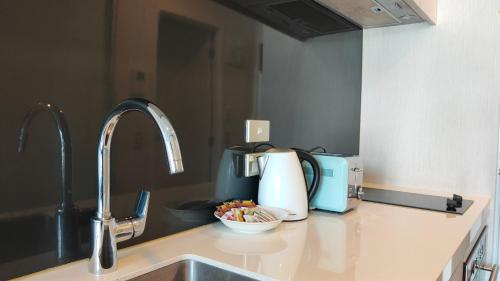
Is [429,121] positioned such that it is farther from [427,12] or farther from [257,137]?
[257,137]

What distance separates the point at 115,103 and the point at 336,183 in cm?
78

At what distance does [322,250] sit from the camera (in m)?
0.94

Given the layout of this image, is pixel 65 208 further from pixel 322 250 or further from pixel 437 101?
pixel 437 101

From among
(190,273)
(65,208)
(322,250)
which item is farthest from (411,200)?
(65,208)

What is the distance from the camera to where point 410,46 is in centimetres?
187

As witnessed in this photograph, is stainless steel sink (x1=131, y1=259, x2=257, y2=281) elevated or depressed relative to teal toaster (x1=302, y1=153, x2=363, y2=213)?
depressed

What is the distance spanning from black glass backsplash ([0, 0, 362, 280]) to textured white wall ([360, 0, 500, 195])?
2.61 feet

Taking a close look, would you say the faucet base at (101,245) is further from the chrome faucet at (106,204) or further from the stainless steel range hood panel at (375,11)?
the stainless steel range hood panel at (375,11)

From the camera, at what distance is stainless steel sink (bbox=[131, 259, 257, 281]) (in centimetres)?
81

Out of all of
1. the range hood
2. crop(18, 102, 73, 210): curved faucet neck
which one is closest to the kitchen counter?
crop(18, 102, 73, 210): curved faucet neck

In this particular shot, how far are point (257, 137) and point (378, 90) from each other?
0.94 meters

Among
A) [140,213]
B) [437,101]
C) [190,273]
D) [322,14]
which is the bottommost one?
[190,273]

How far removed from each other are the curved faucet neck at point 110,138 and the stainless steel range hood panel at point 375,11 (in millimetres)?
1048

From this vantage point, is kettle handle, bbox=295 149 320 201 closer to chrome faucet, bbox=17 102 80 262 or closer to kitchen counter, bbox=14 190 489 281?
kitchen counter, bbox=14 190 489 281
